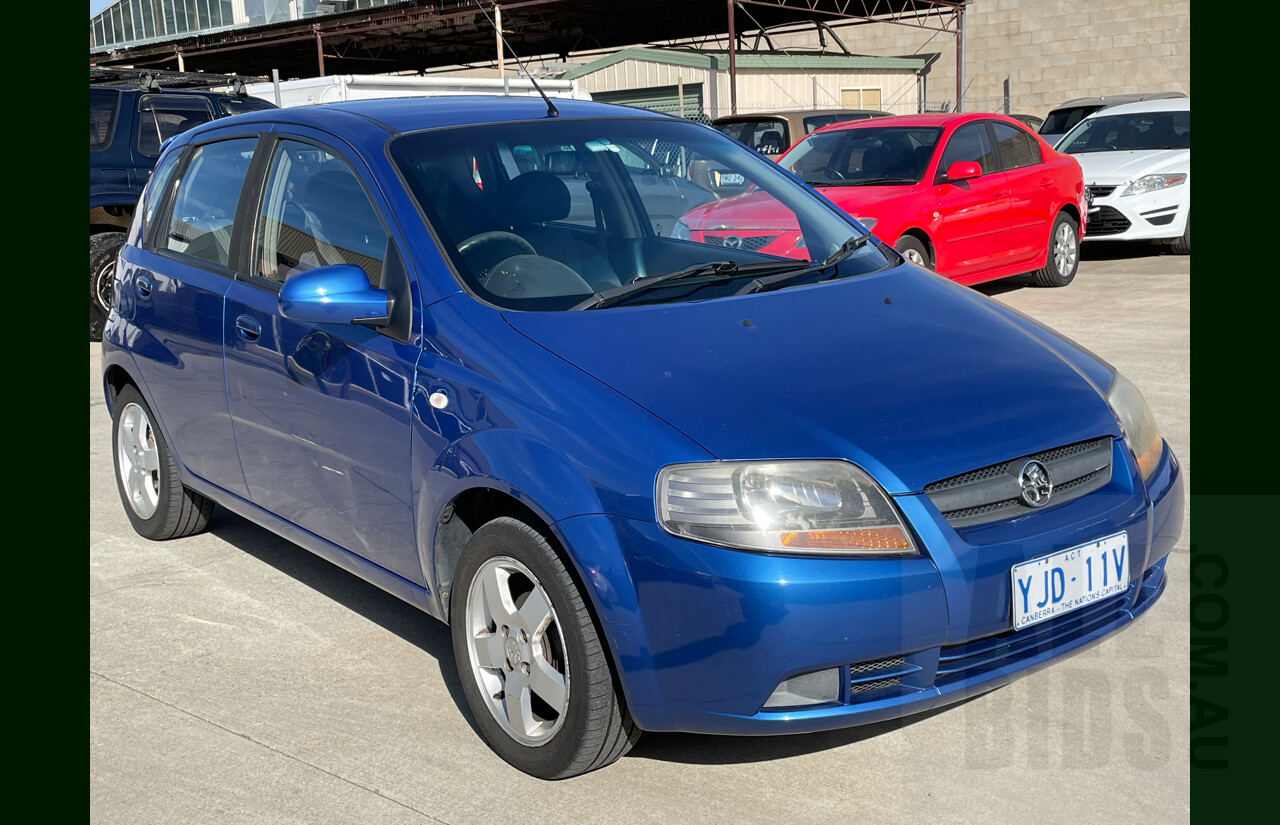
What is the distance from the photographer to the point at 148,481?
16.8ft

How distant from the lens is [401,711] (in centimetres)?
354

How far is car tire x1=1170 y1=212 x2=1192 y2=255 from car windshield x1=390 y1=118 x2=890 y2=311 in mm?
9550

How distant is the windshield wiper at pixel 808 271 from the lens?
3.55 metres

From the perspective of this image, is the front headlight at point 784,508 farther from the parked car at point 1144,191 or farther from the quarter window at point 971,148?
the parked car at point 1144,191

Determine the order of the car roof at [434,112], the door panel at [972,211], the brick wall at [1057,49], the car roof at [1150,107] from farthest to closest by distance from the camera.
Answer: the brick wall at [1057,49]
the car roof at [1150,107]
the door panel at [972,211]
the car roof at [434,112]

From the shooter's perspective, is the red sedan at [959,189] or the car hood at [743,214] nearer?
the car hood at [743,214]

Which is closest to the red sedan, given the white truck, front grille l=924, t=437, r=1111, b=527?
the white truck

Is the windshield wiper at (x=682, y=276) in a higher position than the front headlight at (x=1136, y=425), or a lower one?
higher

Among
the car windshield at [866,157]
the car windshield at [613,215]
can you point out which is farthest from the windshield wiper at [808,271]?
the car windshield at [866,157]

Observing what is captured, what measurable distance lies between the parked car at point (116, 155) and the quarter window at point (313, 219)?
6.32 meters

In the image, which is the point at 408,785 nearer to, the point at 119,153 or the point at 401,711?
the point at 401,711

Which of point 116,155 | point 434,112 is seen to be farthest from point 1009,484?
point 116,155
